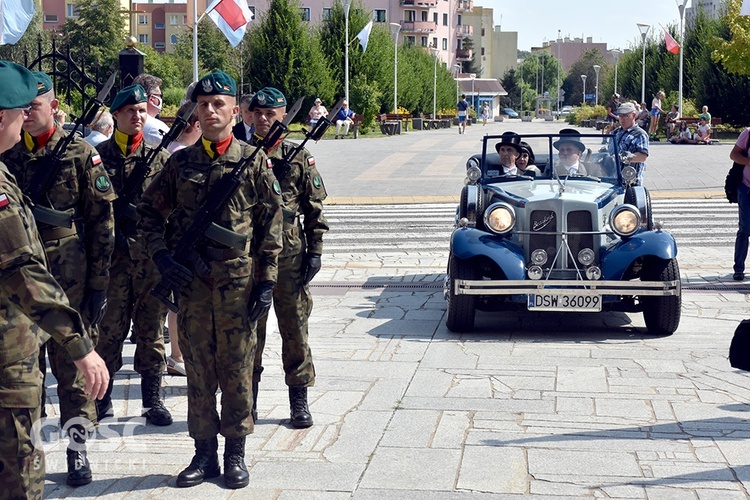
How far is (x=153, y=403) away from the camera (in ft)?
21.1

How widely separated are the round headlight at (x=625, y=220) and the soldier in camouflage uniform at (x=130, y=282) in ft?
13.2

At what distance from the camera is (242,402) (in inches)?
207

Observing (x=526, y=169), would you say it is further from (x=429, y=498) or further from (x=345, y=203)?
(x=345, y=203)

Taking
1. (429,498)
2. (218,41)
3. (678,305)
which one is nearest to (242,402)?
(429,498)

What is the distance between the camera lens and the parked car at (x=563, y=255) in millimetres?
8711

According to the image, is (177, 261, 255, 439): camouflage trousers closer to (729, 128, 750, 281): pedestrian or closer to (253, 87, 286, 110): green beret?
(253, 87, 286, 110): green beret

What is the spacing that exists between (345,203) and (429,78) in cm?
6203

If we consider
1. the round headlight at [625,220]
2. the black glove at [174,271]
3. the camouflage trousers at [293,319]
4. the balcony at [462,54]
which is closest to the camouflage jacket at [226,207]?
the black glove at [174,271]

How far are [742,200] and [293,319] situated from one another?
6.57 m

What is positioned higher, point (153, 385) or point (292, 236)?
point (292, 236)

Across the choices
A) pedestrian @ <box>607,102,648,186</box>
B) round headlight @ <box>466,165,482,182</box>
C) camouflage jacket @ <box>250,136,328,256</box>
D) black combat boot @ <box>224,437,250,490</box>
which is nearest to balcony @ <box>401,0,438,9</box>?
pedestrian @ <box>607,102,648,186</box>

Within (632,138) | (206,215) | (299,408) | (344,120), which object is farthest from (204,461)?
(344,120)

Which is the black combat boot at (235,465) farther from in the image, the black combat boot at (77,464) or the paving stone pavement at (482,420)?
the black combat boot at (77,464)

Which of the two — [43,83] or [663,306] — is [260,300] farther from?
[663,306]
